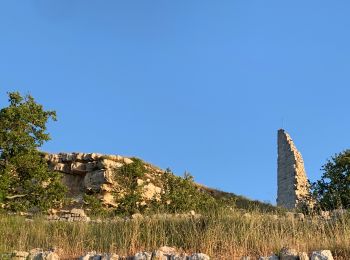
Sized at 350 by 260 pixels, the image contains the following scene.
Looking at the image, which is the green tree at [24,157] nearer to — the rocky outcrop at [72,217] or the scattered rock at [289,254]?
the rocky outcrop at [72,217]

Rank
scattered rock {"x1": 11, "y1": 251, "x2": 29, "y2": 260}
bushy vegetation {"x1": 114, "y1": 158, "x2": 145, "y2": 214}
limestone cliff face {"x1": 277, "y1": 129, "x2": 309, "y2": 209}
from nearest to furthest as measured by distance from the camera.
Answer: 1. scattered rock {"x1": 11, "y1": 251, "x2": 29, "y2": 260}
2. bushy vegetation {"x1": 114, "y1": 158, "x2": 145, "y2": 214}
3. limestone cliff face {"x1": 277, "y1": 129, "x2": 309, "y2": 209}

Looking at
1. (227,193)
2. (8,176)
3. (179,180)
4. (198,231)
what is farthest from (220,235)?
(227,193)

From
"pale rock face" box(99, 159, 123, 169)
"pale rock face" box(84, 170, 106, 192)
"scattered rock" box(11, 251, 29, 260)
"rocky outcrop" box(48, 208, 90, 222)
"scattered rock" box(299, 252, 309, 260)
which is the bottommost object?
"scattered rock" box(11, 251, 29, 260)

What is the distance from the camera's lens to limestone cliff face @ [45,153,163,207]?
29.0m

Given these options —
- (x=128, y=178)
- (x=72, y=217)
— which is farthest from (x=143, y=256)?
(x=128, y=178)

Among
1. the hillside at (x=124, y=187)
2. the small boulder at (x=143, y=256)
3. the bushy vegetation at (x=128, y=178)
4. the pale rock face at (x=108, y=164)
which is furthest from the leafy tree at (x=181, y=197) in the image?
the small boulder at (x=143, y=256)

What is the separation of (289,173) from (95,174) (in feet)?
42.3

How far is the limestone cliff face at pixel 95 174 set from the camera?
2896 centimetres

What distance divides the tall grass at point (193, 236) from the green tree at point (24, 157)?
744 cm

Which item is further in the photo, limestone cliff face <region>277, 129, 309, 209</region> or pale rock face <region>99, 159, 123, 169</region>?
limestone cliff face <region>277, 129, 309, 209</region>

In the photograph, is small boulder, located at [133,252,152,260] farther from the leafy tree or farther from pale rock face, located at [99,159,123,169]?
pale rock face, located at [99,159,123,169]

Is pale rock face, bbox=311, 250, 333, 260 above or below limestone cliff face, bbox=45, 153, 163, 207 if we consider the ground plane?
below

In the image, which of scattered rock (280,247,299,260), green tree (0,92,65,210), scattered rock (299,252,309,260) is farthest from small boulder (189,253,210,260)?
green tree (0,92,65,210)

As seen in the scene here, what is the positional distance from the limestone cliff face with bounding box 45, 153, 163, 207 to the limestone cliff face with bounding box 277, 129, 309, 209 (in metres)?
8.37
